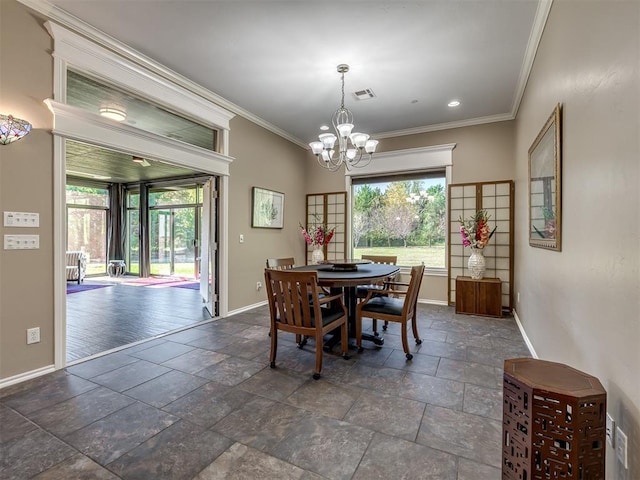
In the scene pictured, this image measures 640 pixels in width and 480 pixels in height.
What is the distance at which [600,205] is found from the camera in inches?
54.6

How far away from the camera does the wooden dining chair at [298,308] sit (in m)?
2.46

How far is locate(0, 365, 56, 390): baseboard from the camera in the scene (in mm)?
2296

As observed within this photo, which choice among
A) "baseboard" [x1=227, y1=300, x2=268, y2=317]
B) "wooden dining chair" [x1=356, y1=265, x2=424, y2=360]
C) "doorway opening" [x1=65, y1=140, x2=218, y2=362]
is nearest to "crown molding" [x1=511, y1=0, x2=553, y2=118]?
"wooden dining chair" [x1=356, y1=265, x2=424, y2=360]

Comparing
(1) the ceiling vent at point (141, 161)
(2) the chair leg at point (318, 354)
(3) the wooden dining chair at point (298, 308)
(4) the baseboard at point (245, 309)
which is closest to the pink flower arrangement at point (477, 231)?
(3) the wooden dining chair at point (298, 308)

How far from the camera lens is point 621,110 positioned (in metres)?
1.21

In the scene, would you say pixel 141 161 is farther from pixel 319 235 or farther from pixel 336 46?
pixel 336 46

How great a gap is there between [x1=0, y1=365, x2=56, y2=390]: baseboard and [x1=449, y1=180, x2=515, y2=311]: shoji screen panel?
5.05m

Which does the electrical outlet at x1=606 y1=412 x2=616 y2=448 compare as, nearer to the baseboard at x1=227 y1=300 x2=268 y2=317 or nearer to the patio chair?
the baseboard at x1=227 y1=300 x2=268 y2=317

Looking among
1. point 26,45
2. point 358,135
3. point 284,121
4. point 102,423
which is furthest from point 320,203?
point 102,423

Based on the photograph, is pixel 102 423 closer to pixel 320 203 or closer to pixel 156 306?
pixel 156 306

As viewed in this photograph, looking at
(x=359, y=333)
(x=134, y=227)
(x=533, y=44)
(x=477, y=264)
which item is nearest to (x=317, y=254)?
(x=477, y=264)

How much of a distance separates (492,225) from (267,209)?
3.57 metres

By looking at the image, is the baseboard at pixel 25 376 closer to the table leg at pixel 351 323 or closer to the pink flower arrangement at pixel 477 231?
the table leg at pixel 351 323

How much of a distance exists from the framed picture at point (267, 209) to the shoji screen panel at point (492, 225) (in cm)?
290
